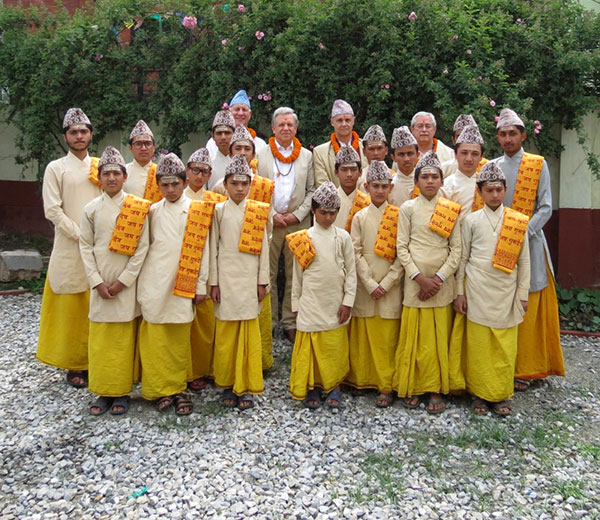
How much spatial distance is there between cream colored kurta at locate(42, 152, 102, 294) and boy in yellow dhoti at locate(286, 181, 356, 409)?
66.6 inches

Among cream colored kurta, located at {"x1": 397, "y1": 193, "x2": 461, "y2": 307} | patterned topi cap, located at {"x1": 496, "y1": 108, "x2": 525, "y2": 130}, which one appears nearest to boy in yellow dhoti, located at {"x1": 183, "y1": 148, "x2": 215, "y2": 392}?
cream colored kurta, located at {"x1": 397, "y1": 193, "x2": 461, "y2": 307}

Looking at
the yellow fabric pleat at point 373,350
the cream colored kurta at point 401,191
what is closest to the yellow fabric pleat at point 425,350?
the yellow fabric pleat at point 373,350

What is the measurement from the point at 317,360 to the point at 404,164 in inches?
65.5

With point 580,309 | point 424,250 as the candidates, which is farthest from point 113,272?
point 580,309

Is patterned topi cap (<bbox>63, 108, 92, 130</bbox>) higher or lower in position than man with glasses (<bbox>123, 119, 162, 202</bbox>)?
higher

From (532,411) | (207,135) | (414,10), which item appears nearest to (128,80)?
(207,135)

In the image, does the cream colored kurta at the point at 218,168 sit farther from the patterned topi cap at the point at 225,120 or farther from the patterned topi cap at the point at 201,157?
the patterned topi cap at the point at 201,157

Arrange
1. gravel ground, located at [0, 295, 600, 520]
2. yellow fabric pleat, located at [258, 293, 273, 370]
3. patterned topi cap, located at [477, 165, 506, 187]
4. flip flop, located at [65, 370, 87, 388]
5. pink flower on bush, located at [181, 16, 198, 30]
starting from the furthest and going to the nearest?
pink flower on bush, located at [181, 16, 198, 30] < yellow fabric pleat, located at [258, 293, 273, 370] < flip flop, located at [65, 370, 87, 388] < patterned topi cap, located at [477, 165, 506, 187] < gravel ground, located at [0, 295, 600, 520]

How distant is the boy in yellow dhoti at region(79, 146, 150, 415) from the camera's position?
3.90 meters

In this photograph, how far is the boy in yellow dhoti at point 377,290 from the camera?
4160mm

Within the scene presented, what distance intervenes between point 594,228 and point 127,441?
5509mm

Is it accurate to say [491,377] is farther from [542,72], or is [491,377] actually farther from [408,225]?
[542,72]

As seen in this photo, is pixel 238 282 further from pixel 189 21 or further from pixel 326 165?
pixel 189 21

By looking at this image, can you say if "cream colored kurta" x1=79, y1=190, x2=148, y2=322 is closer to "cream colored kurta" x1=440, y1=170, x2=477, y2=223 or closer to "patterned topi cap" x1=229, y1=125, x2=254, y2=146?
"patterned topi cap" x1=229, y1=125, x2=254, y2=146
